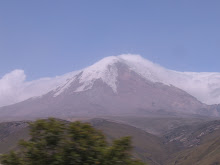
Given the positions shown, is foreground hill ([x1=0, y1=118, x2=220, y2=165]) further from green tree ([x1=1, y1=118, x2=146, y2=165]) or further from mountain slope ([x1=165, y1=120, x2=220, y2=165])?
green tree ([x1=1, y1=118, x2=146, y2=165])

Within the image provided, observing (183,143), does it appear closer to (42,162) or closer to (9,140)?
(9,140)

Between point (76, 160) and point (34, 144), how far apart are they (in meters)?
1.56

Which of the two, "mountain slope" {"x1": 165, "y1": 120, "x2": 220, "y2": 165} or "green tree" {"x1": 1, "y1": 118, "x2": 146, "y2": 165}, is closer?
"green tree" {"x1": 1, "y1": 118, "x2": 146, "y2": 165}

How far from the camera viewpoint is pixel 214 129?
177375 millimetres

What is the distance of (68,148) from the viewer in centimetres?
942

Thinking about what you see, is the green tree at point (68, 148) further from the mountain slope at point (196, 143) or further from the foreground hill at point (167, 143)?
the mountain slope at point (196, 143)

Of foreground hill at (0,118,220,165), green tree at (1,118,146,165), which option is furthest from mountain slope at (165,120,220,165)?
green tree at (1,118,146,165)

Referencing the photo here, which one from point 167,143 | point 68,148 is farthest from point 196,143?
point 68,148

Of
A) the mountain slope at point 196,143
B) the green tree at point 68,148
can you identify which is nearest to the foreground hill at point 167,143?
the mountain slope at point 196,143

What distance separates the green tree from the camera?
9.30 meters

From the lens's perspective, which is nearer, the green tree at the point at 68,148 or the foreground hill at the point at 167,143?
the green tree at the point at 68,148

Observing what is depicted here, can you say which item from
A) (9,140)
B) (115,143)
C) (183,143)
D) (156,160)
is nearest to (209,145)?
(156,160)

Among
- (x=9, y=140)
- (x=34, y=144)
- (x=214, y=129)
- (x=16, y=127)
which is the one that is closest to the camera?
(x=34, y=144)

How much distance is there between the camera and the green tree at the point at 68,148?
9305 millimetres
